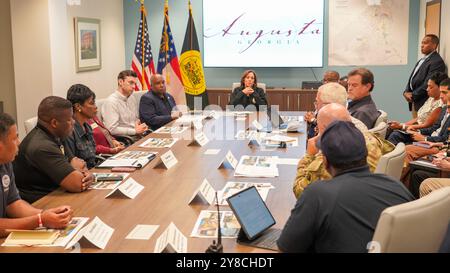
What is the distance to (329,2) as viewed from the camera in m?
8.73

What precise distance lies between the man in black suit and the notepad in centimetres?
597

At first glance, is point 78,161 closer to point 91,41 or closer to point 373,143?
point 373,143

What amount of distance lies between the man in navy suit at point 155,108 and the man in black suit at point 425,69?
11.0ft

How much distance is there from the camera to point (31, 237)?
2289 millimetres

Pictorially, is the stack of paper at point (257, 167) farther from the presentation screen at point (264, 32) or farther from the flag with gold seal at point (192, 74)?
the presentation screen at point (264, 32)

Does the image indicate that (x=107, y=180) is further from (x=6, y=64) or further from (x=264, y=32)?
(x=264, y=32)

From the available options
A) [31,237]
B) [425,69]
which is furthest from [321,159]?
[425,69]

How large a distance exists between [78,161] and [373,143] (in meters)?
1.92

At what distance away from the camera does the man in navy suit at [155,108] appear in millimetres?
6184

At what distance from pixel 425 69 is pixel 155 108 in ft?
12.0

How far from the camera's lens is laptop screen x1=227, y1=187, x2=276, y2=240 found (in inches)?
89.4

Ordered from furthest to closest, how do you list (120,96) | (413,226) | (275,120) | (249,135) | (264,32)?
(264,32)
(120,96)
(275,120)
(249,135)
(413,226)

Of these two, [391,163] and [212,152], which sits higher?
[391,163]
